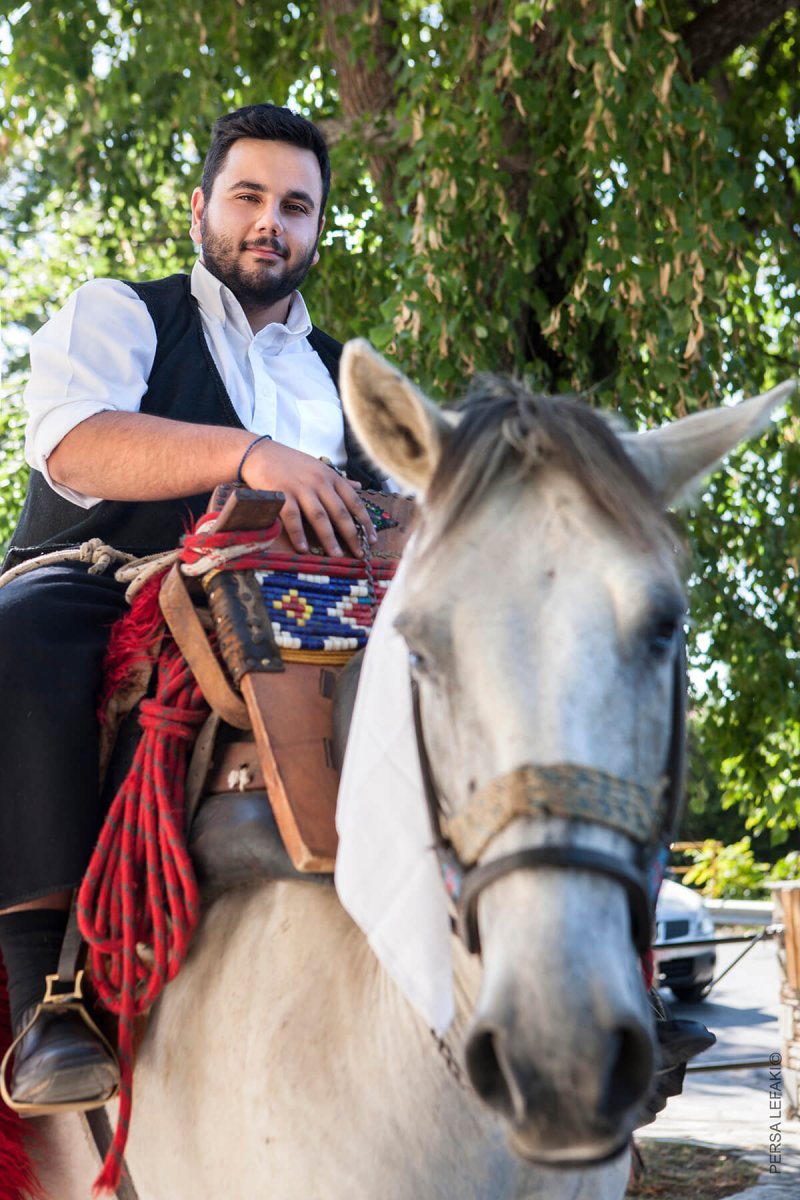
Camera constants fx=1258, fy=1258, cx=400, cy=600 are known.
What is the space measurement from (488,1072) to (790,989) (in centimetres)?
547

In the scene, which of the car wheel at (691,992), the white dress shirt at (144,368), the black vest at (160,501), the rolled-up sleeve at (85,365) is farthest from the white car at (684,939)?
the rolled-up sleeve at (85,365)

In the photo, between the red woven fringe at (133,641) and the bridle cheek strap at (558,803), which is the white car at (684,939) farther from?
the bridle cheek strap at (558,803)

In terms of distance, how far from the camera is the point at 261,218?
2.77 m

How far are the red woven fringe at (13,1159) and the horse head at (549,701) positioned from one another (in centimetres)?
120

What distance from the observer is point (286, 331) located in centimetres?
294

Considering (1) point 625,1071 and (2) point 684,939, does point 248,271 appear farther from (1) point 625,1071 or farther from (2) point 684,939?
(2) point 684,939

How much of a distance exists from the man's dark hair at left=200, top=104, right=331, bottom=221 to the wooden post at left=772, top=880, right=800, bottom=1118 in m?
4.60

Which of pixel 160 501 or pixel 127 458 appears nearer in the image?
→ pixel 127 458

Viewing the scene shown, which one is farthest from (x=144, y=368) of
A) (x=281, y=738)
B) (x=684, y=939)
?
(x=684, y=939)

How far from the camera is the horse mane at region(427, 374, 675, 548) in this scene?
5.04 feet

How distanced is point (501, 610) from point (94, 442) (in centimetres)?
114

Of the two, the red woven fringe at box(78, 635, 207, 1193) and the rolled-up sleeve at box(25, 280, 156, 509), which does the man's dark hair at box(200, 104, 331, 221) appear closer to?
the rolled-up sleeve at box(25, 280, 156, 509)

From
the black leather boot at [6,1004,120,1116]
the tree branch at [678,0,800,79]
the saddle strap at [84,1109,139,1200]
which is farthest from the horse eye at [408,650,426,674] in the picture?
the tree branch at [678,0,800,79]

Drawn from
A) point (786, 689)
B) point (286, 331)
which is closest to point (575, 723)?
point (286, 331)
